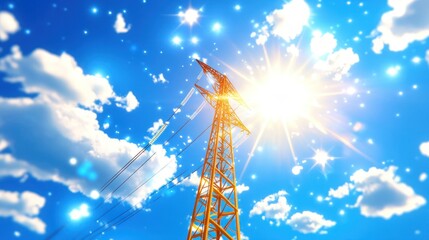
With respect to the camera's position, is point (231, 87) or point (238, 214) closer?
point (238, 214)

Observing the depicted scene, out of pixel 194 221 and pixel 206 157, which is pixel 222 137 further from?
pixel 194 221

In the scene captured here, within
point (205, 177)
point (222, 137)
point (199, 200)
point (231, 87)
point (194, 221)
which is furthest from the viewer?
point (231, 87)

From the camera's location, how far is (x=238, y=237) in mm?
9734

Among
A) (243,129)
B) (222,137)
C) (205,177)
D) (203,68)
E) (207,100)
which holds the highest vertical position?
(203,68)

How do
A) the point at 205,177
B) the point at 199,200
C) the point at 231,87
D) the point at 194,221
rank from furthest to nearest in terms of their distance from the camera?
the point at 231,87 → the point at 205,177 → the point at 199,200 → the point at 194,221

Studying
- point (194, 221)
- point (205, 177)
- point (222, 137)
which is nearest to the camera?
point (194, 221)

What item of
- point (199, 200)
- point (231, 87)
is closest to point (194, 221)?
point (199, 200)

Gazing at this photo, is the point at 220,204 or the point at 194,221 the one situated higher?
the point at 220,204

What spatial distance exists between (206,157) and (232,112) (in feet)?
12.9

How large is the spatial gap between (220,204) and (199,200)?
1.11 metres

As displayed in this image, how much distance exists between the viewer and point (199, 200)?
10.2 meters

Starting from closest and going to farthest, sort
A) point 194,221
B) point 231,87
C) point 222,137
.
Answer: point 194,221 → point 222,137 → point 231,87

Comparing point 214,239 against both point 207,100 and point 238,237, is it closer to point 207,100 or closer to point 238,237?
point 238,237

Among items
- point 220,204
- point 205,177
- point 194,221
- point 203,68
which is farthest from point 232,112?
point 194,221
